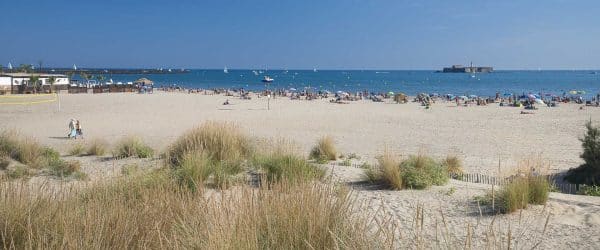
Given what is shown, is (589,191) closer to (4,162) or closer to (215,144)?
(215,144)

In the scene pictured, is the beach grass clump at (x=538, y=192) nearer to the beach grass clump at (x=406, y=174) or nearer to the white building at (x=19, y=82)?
the beach grass clump at (x=406, y=174)

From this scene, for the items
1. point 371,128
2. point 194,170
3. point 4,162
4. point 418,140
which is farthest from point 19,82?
point 194,170

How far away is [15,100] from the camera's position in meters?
39.7

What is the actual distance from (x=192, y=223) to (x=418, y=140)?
16.6m

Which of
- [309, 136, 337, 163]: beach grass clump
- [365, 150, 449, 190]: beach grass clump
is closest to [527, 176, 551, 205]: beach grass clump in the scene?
[365, 150, 449, 190]: beach grass clump

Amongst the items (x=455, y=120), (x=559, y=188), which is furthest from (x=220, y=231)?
(x=455, y=120)

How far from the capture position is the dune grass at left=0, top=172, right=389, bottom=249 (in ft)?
9.88

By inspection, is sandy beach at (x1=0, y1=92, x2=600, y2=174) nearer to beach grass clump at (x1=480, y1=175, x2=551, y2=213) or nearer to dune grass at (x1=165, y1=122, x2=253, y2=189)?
dune grass at (x1=165, y1=122, x2=253, y2=189)

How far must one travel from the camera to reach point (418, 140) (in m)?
19.2

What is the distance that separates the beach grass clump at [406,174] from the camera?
7.99 metres

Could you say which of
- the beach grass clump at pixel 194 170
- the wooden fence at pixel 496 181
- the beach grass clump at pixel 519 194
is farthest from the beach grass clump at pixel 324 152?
the beach grass clump at pixel 519 194

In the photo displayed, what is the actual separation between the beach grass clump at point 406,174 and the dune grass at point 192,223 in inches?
171

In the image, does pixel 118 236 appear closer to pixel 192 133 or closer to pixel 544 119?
pixel 192 133

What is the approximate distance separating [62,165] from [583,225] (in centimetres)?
869
